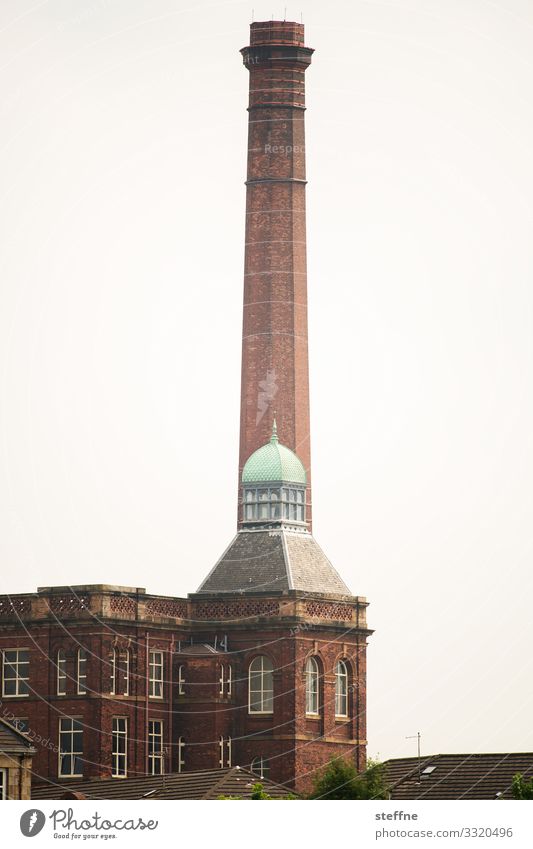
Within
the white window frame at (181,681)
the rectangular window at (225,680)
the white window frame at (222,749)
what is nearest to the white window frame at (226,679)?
the rectangular window at (225,680)

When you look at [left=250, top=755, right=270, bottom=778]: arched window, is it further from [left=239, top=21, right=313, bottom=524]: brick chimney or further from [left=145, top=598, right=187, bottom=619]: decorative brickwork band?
[left=239, top=21, right=313, bottom=524]: brick chimney

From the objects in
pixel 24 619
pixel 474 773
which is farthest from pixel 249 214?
pixel 474 773

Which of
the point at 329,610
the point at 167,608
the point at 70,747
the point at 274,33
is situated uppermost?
the point at 274,33

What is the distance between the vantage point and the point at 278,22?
141 metres

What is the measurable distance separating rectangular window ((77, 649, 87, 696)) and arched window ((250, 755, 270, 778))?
8138 mm

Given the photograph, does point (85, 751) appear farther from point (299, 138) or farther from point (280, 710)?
point (299, 138)

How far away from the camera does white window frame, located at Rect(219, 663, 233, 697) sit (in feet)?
412

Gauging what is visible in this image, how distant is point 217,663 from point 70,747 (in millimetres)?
7811

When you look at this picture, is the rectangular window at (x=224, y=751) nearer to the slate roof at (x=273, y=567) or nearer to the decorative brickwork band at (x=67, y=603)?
the slate roof at (x=273, y=567)

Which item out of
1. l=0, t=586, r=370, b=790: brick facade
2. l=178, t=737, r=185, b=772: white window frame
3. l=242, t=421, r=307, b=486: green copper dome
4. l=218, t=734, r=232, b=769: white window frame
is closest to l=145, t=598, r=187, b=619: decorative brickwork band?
l=0, t=586, r=370, b=790: brick facade

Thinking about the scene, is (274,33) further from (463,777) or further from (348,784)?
(463,777)

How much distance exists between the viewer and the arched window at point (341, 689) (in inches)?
5002

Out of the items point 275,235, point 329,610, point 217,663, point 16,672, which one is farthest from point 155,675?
point 275,235

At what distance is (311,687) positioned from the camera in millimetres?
125875
